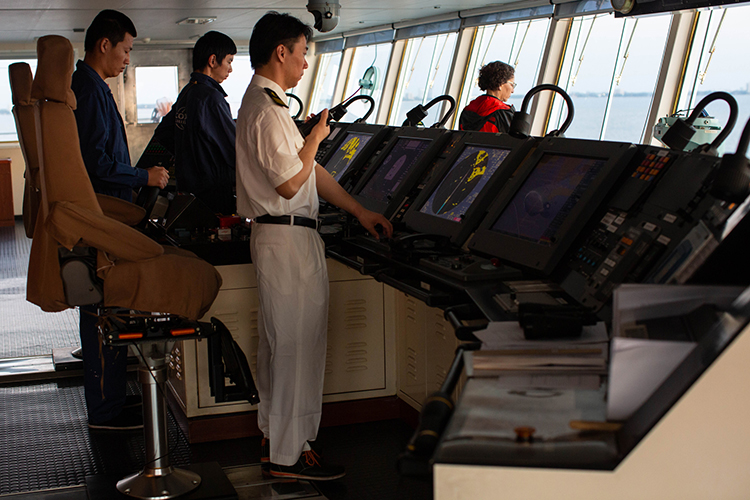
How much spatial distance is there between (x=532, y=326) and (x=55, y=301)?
1.53m

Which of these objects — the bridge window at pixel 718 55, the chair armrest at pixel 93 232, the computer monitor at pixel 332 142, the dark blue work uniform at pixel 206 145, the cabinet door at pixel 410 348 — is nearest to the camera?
the chair armrest at pixel 93 232

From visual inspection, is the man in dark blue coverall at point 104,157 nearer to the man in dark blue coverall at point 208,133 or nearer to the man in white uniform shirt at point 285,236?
the man in dark blue coverall at point 208,133

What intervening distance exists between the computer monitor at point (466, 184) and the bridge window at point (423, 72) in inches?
299

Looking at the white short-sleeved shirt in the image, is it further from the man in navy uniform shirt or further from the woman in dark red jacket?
the woman in dark red jacket

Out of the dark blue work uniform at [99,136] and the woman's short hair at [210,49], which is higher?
the woman's short hair at [210,49]

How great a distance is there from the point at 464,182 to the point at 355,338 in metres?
0.93

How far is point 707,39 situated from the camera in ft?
21.7

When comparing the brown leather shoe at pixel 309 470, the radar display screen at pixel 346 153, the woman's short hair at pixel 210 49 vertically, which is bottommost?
the brown leather shoe at pixel 309 470

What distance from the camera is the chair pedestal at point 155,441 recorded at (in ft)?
8.14

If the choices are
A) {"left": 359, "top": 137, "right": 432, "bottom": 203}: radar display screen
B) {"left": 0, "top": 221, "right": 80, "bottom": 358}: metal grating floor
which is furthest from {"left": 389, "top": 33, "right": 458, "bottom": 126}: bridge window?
{"left": 359, "top": 137, "right": 432, "bottom": 203}: radar display screen

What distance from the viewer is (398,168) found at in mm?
3529

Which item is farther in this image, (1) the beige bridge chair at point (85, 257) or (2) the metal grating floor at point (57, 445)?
(2) the metal grating floor at point (57, 445)

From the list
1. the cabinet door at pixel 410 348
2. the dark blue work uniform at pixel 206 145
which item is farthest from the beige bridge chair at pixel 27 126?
the cabinet door at pixel 410 348

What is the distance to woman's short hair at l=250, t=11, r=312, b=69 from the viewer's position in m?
2.60
